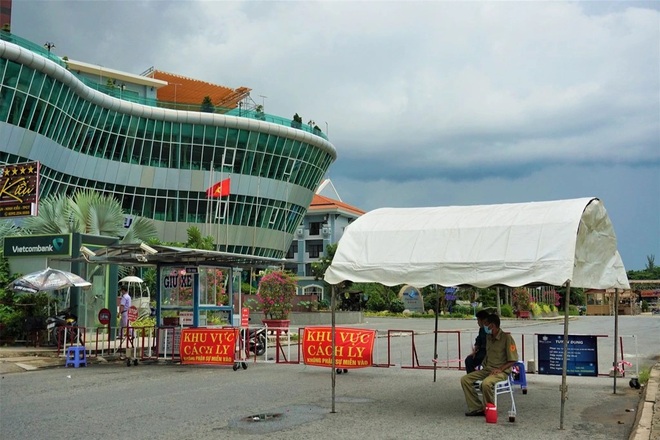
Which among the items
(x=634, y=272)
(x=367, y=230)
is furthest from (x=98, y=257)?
(x=634, y=272)

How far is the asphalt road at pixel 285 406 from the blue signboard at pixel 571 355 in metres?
0.42

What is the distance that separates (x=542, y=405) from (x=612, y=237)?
290cm

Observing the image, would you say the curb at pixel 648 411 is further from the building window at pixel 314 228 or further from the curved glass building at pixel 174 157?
the building window at pixel 314 228

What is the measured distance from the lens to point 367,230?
10.6 metres

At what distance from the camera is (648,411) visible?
9375 mm

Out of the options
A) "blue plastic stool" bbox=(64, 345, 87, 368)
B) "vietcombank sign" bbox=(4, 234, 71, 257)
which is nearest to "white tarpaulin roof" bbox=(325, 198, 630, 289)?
"blue plastic stool" bbox=(64, 345, 87, 368)

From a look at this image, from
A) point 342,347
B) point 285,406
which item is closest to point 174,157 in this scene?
point 342,347

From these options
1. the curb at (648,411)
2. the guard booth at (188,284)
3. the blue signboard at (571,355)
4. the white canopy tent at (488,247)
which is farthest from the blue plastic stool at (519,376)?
the guard booth at (188,284)

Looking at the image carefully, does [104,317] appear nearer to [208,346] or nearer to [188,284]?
[188,284]

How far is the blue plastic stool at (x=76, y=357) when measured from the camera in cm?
1667

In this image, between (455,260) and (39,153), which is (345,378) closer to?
(455,260)

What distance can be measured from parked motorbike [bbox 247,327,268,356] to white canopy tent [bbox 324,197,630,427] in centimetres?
738

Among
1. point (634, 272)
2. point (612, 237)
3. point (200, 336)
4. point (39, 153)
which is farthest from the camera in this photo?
point (634, 272)

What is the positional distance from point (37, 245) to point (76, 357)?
26.1 ft
